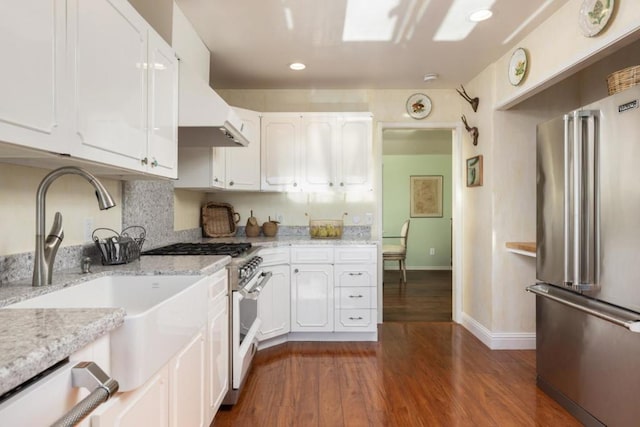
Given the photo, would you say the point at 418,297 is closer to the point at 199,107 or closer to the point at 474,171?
the point at 474,171

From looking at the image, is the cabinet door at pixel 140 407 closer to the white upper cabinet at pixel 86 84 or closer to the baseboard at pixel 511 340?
the white upper cabinet at pixel 86 84

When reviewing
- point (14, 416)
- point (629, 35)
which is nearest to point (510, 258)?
point (629, 35)

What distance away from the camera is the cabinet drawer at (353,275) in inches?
133

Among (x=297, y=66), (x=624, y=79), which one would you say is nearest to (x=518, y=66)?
(x=624, y=79)

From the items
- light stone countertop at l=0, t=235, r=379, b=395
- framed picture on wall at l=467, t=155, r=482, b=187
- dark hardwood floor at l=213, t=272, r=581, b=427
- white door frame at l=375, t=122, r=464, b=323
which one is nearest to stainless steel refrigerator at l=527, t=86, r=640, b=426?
dark hardwood floor at l=213, t=272, r=581, b=427

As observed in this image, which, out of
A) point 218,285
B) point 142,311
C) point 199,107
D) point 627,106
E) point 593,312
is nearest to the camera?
point 142,311

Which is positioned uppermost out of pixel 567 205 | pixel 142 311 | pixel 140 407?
pixel 567 205

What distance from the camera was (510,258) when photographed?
3229 millimetres

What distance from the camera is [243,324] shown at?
241 centimetres

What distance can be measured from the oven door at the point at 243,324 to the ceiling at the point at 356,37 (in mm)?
1762

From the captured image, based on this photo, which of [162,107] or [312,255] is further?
[312,255]

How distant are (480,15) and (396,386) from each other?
252 cm

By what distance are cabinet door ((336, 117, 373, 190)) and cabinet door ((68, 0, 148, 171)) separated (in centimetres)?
217

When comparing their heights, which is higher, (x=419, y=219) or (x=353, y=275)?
(x=419, y=219)
